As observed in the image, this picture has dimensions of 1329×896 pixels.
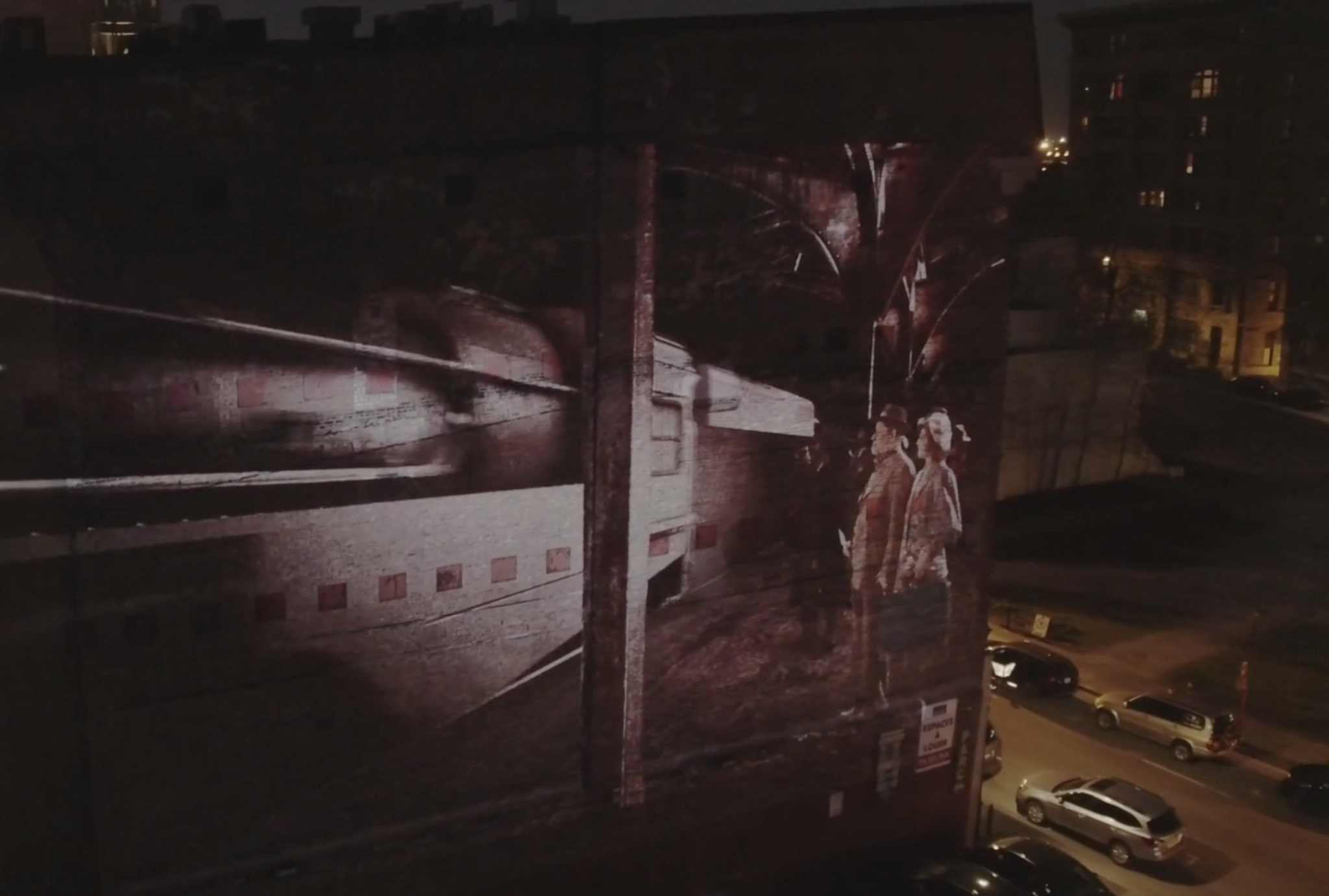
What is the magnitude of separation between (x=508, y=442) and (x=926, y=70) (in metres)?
5.68

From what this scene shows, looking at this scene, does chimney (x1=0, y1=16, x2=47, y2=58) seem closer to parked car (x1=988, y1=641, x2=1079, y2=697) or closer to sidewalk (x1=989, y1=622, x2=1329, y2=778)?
parked car (x1=988, y1=641, x2=1079, y2=697)

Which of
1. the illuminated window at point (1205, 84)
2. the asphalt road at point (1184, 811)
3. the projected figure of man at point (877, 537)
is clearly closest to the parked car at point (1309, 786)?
the asphalt road at point (1184, 811)

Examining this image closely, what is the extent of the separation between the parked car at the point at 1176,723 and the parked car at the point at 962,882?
6.70 metres

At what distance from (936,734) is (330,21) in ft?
32.8

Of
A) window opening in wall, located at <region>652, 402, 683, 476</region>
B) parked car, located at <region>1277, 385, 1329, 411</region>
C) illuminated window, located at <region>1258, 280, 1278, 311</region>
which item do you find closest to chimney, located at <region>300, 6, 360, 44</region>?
window opening in wall, located at <region>652, 402, 683, 476</region>

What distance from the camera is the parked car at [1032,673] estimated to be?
21.4 metres

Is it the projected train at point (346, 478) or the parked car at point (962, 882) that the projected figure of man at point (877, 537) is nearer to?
the projected train at point (346, 478)

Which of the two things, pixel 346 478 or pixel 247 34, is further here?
pixel 346 478

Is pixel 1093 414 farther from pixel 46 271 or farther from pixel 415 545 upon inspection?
pixel 46 271

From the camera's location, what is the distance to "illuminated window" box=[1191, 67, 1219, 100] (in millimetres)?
52750

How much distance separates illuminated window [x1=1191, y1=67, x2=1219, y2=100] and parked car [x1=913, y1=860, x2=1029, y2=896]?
47.3 metres

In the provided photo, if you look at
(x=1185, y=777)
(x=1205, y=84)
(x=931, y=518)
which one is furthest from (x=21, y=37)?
(x=1205, y=84)

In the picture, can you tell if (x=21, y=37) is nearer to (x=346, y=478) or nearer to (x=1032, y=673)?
(x=346, y=478)

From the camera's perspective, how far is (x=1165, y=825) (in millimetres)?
16203
